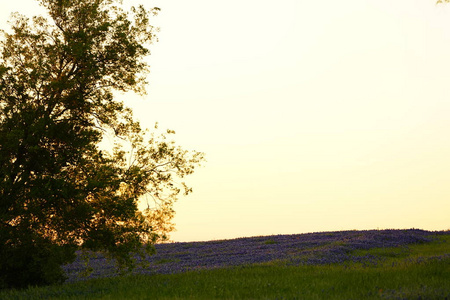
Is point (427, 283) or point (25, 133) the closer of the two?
point (427, 283)

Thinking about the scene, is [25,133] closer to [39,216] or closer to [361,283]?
[39,216]

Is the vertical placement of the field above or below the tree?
below

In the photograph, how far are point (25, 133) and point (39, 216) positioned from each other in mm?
3390

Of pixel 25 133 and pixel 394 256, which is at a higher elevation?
pixel 25 133

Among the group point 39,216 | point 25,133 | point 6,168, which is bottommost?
point 39,216

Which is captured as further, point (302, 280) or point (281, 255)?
point (281, 255)

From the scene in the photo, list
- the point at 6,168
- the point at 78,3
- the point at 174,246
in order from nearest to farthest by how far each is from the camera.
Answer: the point at 6,168 < the point at 78,3 < the point at 174,246

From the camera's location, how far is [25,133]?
1841 cm

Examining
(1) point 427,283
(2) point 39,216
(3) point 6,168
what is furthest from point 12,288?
(1) point 427,283

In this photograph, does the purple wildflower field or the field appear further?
the purple wildflower field

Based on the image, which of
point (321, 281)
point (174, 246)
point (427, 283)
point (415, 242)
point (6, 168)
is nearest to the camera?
point (427, 283)

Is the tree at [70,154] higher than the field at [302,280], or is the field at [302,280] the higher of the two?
the tree at [70,154]

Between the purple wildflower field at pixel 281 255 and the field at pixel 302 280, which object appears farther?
the purple wildflower field at pixel 281 255

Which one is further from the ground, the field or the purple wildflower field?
the purple wildflower field
